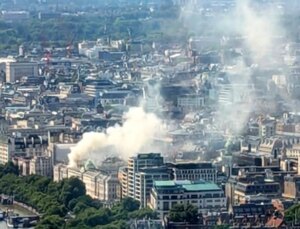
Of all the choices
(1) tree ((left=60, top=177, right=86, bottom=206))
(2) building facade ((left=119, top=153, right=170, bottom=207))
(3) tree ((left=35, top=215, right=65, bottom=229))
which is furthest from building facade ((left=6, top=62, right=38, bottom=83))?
(3) tree ((left=35, top=215, right=65, bottom=229))

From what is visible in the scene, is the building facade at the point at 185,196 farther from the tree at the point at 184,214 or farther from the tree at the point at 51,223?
the tree at the point at 51,223

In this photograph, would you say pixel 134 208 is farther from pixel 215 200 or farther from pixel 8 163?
pixel 8 163

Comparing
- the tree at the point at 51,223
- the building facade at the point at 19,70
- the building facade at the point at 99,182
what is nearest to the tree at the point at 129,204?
the tree at the point at 51,223

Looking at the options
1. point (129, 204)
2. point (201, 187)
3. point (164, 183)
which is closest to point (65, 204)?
point (129, 204)

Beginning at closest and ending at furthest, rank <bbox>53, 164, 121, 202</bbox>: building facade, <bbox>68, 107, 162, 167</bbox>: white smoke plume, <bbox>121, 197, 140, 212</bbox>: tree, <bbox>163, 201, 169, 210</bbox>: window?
<bbox>163, 201, 169, 210</bbox>: window, <bbox>121, 197, 140, 212</bbox>: tree, <bbox>53, 164, 121, 202</bbox>: building facade, <bbox>68, 107, 162, 167</bbox>: white smoke plume

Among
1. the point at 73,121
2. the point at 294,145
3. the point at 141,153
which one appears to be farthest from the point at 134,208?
the point at 73,121

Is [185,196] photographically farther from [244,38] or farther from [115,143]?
[244,38]

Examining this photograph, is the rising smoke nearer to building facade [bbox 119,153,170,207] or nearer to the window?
building facade [bbox 119,153,170,207]
